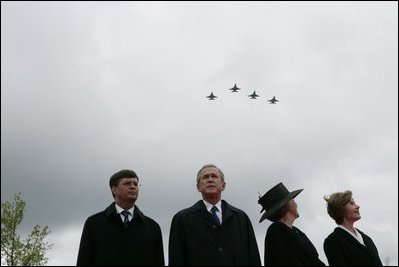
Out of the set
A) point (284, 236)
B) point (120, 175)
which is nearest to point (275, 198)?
point (284, 236)

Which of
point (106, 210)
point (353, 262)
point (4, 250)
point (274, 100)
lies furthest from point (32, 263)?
point (274, 100)

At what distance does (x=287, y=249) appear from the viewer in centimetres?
768

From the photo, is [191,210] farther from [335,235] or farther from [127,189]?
[335,235]

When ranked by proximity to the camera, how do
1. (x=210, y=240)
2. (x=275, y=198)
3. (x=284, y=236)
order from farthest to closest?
(x=275, y=198), (x=284, y=236), (x=210, y=240)

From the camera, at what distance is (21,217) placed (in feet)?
90.4

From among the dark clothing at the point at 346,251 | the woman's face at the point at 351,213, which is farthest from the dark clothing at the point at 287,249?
the woman's face at the point at 351,213

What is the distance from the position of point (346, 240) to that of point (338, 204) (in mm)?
576

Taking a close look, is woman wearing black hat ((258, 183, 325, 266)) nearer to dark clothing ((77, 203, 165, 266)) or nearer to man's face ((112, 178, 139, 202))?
dark clothing ((77, 203, 165, 266))

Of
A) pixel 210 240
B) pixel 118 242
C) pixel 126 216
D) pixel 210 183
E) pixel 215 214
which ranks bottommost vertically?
pixel 210 240

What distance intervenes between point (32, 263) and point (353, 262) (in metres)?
22.2

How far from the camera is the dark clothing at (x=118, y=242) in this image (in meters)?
7.61

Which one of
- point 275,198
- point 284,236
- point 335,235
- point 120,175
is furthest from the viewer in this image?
point 275,198

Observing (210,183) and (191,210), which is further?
(191,210)

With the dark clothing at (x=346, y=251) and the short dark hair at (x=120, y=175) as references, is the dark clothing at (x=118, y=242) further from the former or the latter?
the dark clothing at (x=346, y=251)
